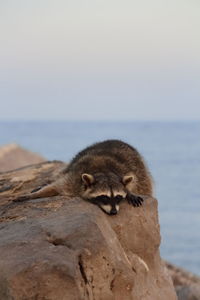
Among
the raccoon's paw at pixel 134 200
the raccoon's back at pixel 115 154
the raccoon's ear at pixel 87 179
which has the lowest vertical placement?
→ the raccoon's paw at pixel 134 200

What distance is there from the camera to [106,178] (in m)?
8.92

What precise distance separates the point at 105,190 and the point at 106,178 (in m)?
0.35

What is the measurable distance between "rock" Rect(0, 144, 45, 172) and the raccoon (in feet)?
37.4

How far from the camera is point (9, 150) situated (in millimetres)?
23375

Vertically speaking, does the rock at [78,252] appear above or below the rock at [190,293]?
above

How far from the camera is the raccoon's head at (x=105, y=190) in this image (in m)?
8.20

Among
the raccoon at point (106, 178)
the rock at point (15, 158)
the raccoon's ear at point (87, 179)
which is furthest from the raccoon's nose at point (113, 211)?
the rock at point (15, 158)

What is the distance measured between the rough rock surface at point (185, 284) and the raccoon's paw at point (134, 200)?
135 inches

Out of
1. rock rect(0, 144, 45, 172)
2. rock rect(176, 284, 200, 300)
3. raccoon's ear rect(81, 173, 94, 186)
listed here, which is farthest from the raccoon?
rock rect(0, 144, 45, 172)

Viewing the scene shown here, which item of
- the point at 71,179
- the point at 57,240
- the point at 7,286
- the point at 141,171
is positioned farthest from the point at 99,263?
the point at 141,171

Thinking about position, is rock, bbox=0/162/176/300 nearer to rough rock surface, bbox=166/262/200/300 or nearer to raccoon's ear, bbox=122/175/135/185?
raccoon's ear, bbox=122/175/135/185

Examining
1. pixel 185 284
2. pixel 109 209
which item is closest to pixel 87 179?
pixel 109 209

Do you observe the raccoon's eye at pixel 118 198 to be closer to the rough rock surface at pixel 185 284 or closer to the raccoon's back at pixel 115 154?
the raccoon's back at pixel 115 154

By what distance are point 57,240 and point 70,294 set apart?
76 centimetres
